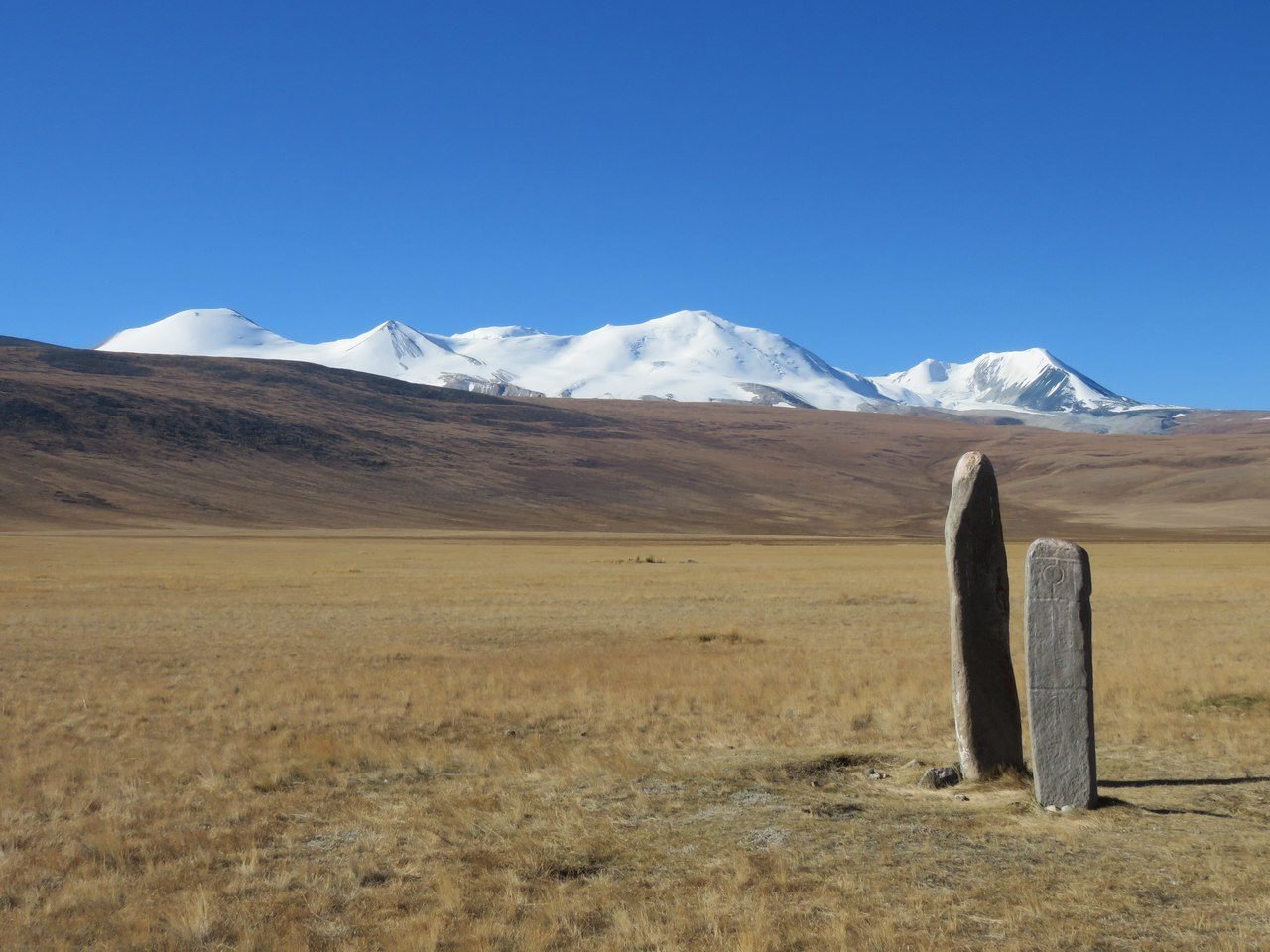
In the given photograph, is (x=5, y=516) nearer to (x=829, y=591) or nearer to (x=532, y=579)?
(x=532, y=579)

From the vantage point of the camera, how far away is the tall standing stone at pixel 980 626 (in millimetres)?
10688

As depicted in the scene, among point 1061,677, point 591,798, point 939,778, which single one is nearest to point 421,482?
point 591,798

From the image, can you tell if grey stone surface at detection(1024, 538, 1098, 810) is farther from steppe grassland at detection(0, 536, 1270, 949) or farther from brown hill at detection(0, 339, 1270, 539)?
brown hill at detection(0, 339, 1270, 539)

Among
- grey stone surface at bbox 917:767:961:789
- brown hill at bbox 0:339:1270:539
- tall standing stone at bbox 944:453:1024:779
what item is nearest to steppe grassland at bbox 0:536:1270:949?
grey stone surface at bbox 917:767:961:789

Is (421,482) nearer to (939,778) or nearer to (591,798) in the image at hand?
(591,798)

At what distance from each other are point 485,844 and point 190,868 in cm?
210

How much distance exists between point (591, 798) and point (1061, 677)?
4.16 metres

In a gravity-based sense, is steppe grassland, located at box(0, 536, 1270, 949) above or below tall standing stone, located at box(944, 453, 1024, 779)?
below

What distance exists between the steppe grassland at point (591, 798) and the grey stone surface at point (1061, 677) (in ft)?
1.05

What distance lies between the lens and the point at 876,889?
24.8ft

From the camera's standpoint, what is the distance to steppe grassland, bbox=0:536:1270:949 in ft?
23.4

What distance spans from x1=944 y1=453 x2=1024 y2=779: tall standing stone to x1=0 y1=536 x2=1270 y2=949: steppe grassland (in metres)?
0.56

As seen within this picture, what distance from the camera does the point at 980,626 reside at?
35.1 ft

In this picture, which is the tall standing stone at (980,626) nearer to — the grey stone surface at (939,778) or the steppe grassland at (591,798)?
the grey stone surface at (939,778)
